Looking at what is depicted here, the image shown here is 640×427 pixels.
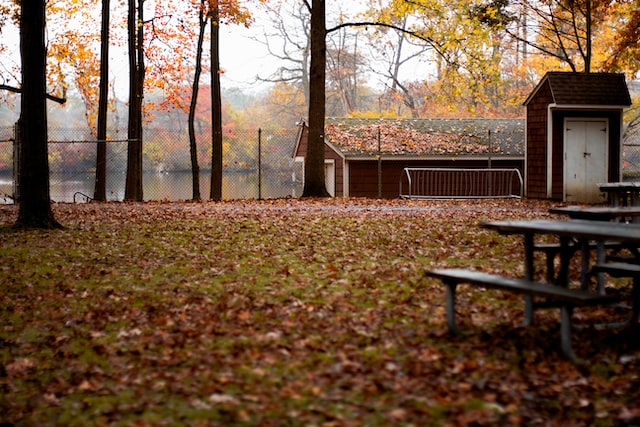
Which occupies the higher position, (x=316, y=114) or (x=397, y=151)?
(x=316, y=114)

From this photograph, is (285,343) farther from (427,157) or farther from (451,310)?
(427,157)

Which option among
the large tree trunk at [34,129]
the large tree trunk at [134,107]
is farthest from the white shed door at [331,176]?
the large tree trunk at [34,129]

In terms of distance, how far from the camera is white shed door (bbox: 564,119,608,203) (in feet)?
82.2

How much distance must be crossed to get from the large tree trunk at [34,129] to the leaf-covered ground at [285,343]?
2045mm

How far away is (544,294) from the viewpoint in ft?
21.3

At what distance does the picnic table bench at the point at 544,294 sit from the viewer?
6.27 metres

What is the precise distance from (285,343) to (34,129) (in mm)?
9494

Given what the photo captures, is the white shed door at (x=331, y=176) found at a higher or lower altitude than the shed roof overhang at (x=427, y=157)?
lower

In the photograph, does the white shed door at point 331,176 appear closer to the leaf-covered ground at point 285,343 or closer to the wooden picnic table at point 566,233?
the leaf-covered ground at point 285,343

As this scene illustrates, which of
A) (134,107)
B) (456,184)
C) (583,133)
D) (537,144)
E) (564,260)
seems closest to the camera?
(564,260)

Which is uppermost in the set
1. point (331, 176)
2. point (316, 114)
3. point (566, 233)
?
point (316, 114)

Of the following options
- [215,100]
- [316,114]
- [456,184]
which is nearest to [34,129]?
[316,114]

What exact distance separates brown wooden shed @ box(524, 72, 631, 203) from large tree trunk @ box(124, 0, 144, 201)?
12.8 m

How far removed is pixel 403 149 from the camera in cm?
3544
